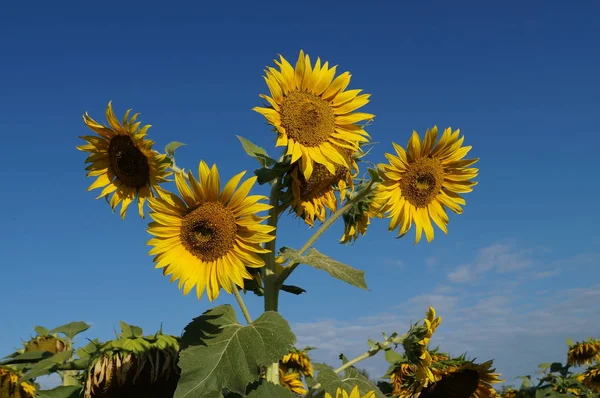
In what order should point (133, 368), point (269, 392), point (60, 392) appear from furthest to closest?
point (60, 392) → point (133, 368) → point (269, 392)

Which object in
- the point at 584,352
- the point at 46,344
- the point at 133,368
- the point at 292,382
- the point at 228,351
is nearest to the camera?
the point at 228,351

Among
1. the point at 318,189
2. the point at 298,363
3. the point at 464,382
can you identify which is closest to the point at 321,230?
the point at 318,189

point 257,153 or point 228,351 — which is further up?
point 257,153

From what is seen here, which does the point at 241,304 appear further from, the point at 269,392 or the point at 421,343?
the point at 421,343

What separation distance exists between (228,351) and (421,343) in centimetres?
153

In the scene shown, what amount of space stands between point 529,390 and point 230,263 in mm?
5372

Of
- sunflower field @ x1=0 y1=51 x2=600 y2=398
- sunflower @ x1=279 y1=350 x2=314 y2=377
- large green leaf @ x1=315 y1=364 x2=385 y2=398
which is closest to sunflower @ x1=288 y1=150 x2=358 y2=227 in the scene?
sunflower field @ x1=0 y1=51 x2=600 y2=398

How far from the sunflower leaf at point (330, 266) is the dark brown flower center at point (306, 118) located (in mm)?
568

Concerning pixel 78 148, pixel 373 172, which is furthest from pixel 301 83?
pixel 78 148

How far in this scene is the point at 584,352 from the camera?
837cm

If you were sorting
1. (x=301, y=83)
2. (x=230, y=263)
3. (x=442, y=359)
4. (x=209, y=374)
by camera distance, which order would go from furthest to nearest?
(x=442, y=359), (x=301, y=83), (x=230, y=263), (x=209, y=374)

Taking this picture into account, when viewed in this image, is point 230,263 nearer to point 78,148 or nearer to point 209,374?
point 209,374

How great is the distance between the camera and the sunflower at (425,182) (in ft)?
12.0

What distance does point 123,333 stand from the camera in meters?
3.04
